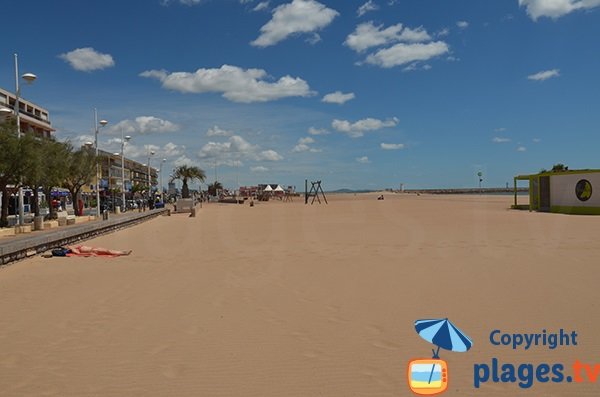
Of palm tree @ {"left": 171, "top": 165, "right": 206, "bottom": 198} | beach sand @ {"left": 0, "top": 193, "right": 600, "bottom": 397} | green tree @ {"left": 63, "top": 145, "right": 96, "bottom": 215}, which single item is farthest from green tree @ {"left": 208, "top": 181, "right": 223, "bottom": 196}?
beach sand @ {"left": 0, "top": 193, "right": 600, "bottom": 397}

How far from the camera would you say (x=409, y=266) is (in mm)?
11273

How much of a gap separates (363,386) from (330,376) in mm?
395

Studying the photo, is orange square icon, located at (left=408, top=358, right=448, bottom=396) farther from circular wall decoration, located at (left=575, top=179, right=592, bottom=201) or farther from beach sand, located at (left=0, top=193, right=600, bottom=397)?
circular wall decoration, located at (left=575, top=179, right=592, bottom=201)

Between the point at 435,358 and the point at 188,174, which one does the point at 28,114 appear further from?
the point at 435,358

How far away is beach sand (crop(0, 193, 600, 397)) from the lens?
4.89 meters

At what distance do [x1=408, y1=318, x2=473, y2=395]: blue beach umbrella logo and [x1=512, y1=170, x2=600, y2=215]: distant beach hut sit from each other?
25.8 metres

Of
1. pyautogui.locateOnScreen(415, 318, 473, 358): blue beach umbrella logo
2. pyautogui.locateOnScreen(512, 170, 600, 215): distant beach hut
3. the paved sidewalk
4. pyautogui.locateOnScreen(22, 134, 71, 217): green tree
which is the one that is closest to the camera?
pyautogui.locateOnScreen(415, 318, 473, 358): blue beach umbrella logo

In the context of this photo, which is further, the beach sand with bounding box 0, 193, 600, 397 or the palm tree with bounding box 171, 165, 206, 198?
the palm tree with bounding box 171, 165, 206, 198

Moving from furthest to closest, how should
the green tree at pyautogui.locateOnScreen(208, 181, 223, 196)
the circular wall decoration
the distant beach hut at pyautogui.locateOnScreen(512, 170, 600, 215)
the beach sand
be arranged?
1. the green tree at pyautogui.locateOnScreen(208, 181, 223, 196)
2. the circular wall decoration
3. the distant beach hut at pyautogui.locateOnScreen(512, 170, 600, 215)
4. the beach sand

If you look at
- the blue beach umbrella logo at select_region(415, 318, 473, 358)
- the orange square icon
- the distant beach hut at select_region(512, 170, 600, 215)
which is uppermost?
the distant beach hut at select_region(512, 170, 600, 215)

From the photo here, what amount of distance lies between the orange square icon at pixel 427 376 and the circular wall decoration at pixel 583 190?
2768cm

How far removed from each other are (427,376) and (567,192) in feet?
96.2

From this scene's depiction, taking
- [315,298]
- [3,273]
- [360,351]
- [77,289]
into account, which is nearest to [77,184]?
[3,273]

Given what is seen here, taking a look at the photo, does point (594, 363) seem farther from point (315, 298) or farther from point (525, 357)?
point (315, 298)
